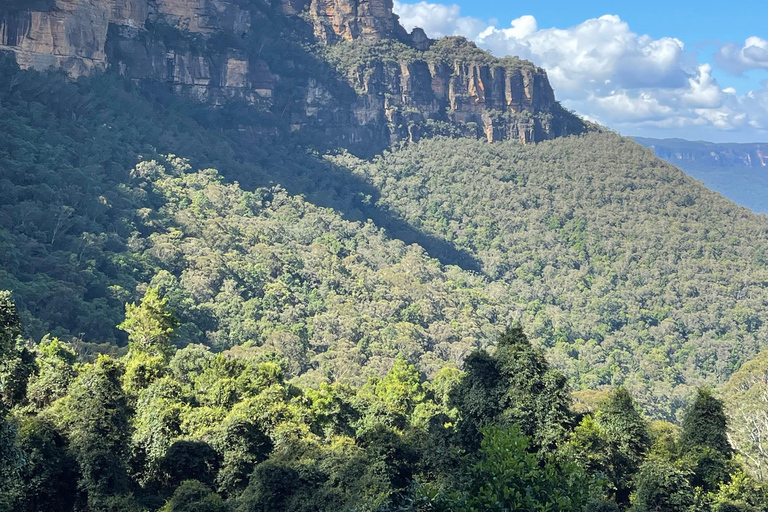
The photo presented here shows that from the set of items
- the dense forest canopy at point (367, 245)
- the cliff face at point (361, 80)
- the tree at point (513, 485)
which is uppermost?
the cliff face at point (361, 80)

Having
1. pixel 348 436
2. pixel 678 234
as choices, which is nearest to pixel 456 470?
pixel 348 436

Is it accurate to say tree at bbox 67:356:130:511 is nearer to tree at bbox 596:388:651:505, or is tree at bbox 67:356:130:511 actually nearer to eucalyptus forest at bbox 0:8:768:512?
eucalyptus forest at bbox 0:8:768:512

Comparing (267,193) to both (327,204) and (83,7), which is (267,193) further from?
(83,7)

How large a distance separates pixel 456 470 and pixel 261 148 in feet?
288

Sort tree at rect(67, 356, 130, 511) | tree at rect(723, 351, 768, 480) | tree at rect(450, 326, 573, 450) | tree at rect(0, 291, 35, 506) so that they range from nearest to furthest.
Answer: tree at rect(0, 291, 35, 506) < tree at rect(67, 356, 130, 511) < tree at rect(450, 326, 573, 450) < tree at rect(723, 351, 768, 480)

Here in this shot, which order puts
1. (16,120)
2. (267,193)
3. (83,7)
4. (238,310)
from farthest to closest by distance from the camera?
(267,193)
(83,7)
(16,120)
(238,310)

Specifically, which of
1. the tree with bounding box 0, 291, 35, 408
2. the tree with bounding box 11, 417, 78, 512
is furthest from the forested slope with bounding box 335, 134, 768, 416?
the tree with bounding box 11, 417, 78, 512

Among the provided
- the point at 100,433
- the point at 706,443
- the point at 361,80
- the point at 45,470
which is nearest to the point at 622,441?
the point at 706,443

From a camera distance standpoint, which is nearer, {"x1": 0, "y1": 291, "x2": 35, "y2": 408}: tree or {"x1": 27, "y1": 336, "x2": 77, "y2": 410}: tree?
{"x1": 0, "y1": 291, "x2": 35, "y2": 408}: tree

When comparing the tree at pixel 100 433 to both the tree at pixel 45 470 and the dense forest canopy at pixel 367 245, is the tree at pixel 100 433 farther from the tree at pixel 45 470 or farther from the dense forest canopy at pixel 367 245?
the dense forest canopy at pixel 367 245

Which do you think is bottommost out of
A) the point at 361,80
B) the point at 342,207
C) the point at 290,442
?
the point at 342,207

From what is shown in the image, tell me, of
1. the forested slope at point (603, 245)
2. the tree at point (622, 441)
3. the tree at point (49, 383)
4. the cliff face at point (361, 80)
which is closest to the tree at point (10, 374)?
the tree at point (49, 383)

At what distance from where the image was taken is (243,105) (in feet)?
356

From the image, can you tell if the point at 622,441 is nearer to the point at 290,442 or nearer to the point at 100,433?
the point at 290,442
